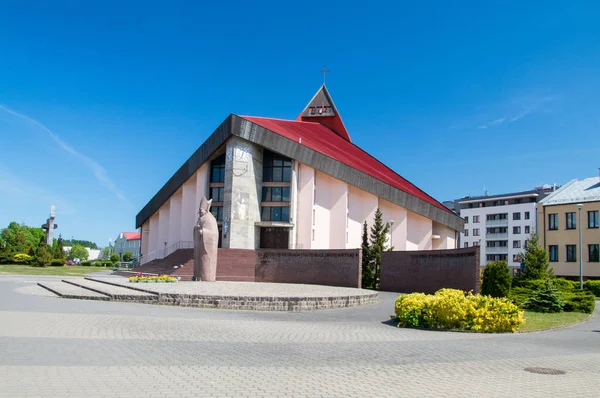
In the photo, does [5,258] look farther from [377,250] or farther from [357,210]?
[377,250]

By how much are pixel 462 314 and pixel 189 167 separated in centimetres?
3285

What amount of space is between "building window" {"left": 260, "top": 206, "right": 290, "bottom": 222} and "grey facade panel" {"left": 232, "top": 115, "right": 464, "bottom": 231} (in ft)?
13.3

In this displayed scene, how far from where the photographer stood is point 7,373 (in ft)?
20.8

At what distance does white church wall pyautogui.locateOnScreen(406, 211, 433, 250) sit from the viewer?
40.5 metres

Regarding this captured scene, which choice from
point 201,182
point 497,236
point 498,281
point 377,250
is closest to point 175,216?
point 201,182

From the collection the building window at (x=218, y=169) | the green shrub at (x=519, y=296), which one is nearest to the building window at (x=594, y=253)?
the green shrub at (x=519, y=296)

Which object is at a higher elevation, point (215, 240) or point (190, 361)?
point (215, 240)

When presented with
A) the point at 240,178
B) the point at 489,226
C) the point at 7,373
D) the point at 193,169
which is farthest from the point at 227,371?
the point at 489,226

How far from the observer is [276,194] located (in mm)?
38969

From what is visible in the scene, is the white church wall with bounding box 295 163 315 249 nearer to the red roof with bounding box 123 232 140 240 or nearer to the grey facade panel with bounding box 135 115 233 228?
the grey facade panel with bounding box 135 115 233 228

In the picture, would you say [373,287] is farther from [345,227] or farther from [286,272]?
[345,227]

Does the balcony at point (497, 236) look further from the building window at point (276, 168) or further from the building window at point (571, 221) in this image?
the building window at point (276, 168)

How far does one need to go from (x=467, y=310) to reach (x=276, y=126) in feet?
104

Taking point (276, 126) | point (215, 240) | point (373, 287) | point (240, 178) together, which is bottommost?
point (373, 287)
